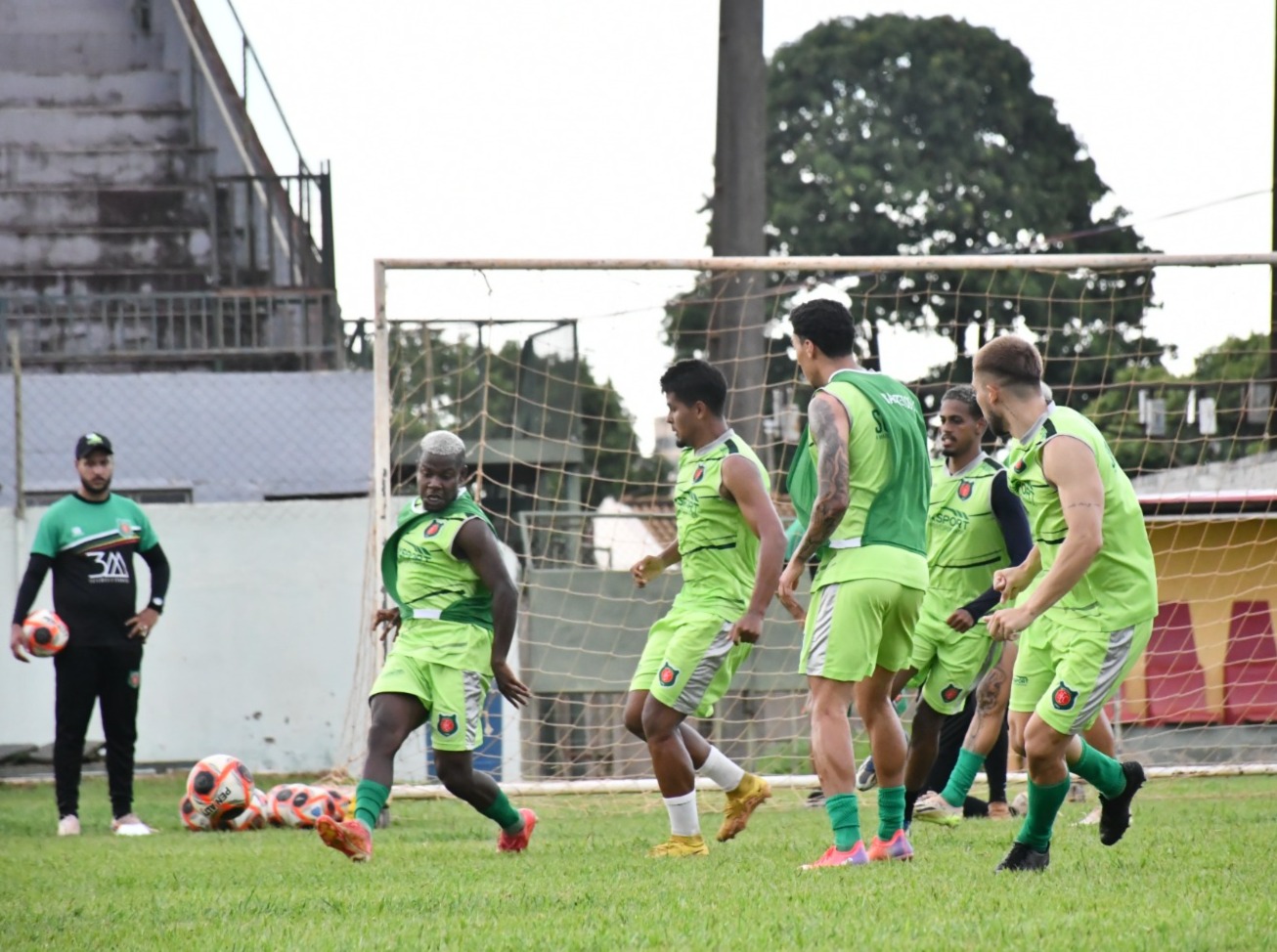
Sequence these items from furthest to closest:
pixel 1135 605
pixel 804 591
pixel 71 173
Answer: pixel 71 173 → pixel 804 591 → pixel 1135 605

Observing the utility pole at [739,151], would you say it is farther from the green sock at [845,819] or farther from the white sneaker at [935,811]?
the green sock at [845,819]

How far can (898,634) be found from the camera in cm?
643

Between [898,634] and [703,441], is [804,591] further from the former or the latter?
[898,634]

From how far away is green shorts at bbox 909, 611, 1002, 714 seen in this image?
311 inches

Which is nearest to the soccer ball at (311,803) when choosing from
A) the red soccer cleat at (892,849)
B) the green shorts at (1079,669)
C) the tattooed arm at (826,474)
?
the red soccer cleat at (892,849)

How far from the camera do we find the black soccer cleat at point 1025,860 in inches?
230

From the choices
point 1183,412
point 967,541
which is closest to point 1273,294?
point 1183,412

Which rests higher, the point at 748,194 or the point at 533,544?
the point at 748,194

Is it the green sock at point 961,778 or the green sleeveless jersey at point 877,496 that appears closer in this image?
the green sleeveless jersey at point 877,496

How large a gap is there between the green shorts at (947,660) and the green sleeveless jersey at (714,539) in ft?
3.54

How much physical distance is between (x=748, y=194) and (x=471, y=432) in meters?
4.23

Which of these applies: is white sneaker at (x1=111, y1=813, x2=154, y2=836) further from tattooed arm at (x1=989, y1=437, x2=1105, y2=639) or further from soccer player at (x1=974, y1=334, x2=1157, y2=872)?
tattooed arm at (x1=989, y1=437, x2=1105, y2=639)

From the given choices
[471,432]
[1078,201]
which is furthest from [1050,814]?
[1078,201]

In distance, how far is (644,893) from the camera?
5.61 meters
